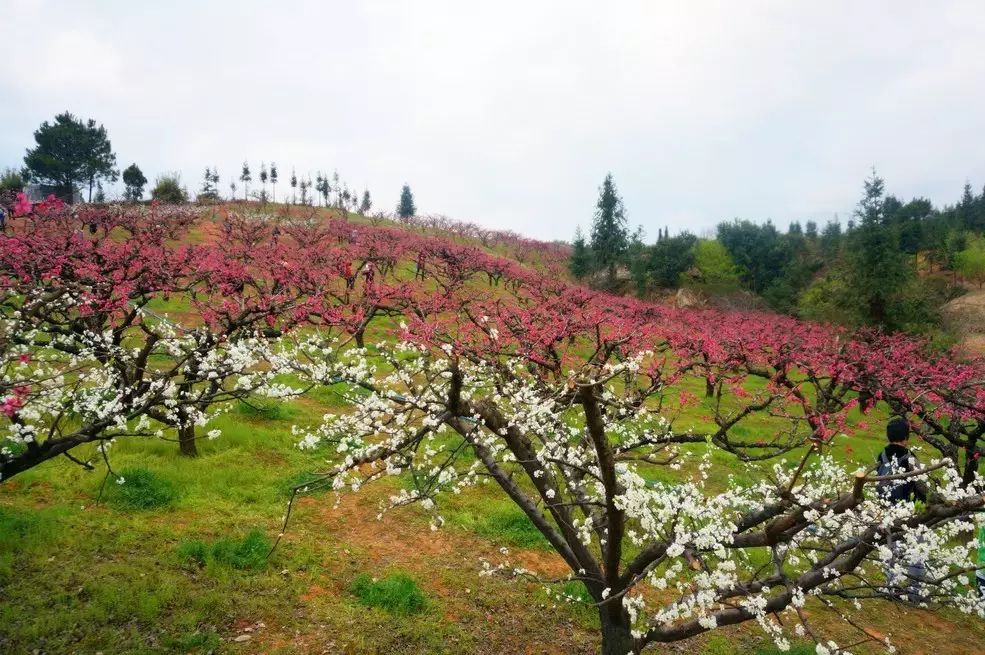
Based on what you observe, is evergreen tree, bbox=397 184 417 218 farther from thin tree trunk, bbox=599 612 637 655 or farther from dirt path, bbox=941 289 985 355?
thin tree trunk, bbox=599 612 637 655

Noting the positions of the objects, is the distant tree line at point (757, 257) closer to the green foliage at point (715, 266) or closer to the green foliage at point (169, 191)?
the green foliage at point (715, 266)

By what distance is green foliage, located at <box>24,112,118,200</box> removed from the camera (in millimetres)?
52375

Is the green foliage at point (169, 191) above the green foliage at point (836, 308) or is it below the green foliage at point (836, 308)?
above

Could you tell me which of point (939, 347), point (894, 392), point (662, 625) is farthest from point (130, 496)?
point (939, 347)

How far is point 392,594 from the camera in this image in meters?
7.13

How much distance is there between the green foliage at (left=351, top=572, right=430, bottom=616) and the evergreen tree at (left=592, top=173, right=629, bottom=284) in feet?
166

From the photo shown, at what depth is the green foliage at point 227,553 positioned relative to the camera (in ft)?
24.3

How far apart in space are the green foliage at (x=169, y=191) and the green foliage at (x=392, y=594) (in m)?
61.2

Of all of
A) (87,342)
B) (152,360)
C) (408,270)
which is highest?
(408,270)

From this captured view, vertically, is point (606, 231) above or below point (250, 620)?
above

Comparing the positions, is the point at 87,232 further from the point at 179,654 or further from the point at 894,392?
the point at 894,392

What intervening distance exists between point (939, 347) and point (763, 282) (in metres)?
30.4

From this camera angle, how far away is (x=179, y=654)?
579cm

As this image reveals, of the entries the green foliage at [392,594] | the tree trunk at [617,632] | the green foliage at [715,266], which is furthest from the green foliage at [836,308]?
the green foliage at [392,594]
